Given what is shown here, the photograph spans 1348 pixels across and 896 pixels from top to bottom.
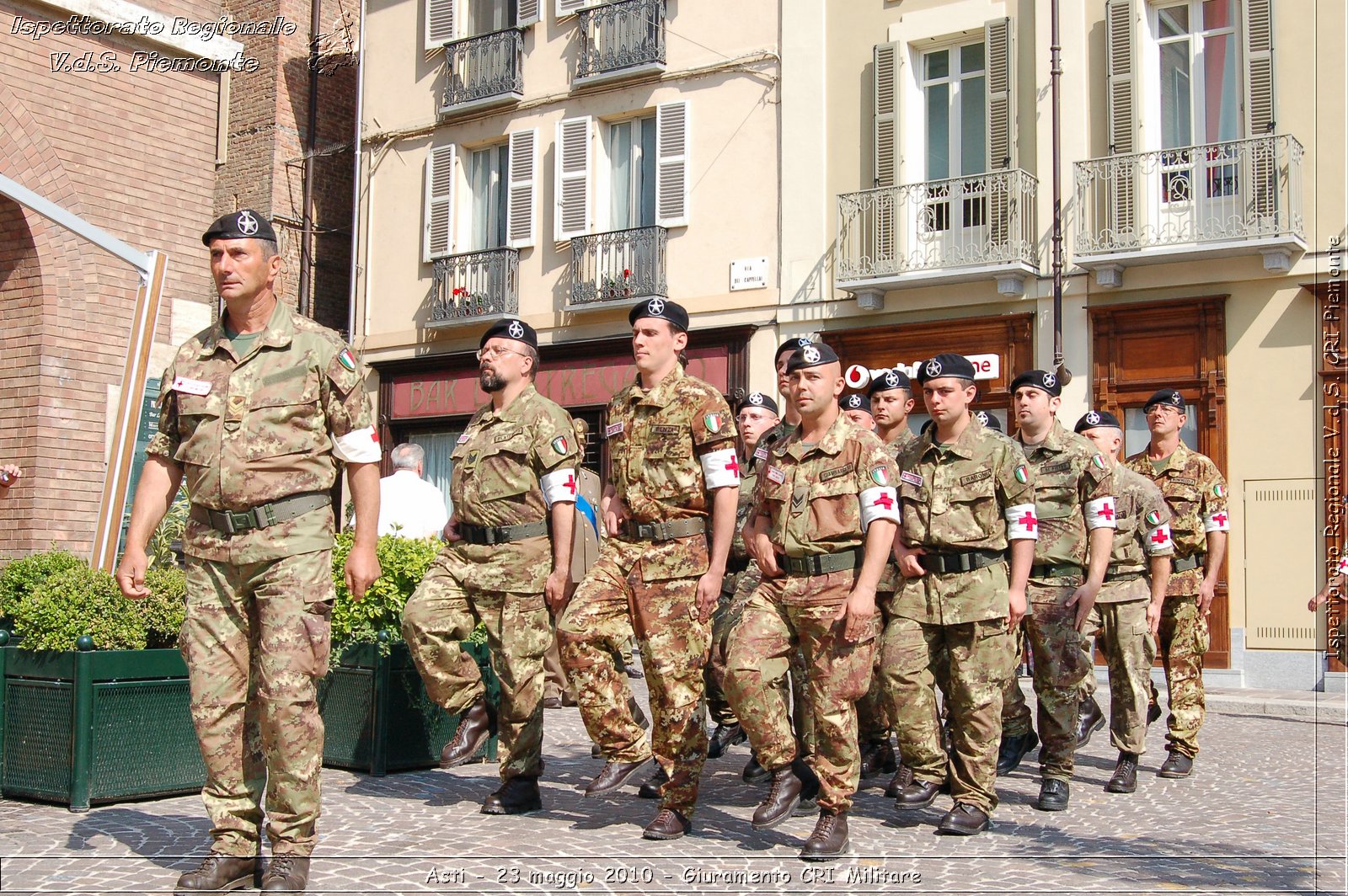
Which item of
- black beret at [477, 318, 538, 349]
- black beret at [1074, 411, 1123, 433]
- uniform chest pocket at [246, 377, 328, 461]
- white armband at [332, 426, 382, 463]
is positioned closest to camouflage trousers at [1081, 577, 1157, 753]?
black beret at [1074, 411, 1123, 433]

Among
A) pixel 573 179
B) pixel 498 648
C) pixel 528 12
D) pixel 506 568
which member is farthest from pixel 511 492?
pixel 528 12

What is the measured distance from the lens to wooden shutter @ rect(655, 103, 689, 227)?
2084cm

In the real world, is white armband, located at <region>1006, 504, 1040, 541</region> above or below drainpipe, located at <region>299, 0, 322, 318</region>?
below

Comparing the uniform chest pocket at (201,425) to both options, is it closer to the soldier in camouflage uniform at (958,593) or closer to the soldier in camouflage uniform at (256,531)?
the soldier in camouflage uniform at (256,531)

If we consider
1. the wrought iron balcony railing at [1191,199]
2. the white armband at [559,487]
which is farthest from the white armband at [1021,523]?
the wrought iron balcony railing at [1191,199]

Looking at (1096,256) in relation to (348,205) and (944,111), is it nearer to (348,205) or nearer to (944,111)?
(944,111)

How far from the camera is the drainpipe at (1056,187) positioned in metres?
17.6

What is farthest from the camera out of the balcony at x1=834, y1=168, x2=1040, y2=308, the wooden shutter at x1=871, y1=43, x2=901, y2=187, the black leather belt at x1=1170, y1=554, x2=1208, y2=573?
the wooden shutter at x1=871, y1=43, x2=901, y2=187

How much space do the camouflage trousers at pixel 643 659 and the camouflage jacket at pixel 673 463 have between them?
0.32 ft

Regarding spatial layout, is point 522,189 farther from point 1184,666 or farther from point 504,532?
point 504,532

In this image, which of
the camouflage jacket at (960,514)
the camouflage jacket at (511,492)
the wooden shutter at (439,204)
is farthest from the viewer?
the wooden shutter at (439,204)

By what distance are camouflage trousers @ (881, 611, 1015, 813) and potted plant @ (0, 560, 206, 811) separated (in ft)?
11.2

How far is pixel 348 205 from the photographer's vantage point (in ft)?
83.6

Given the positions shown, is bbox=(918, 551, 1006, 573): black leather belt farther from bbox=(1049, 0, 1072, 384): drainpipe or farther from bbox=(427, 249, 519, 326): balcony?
bbox=(427, 249, 519, 326): balcony
